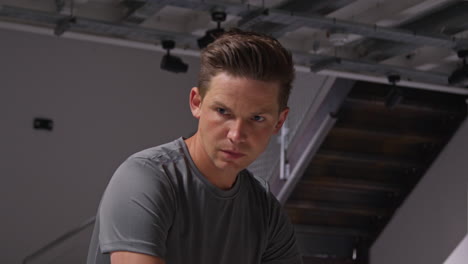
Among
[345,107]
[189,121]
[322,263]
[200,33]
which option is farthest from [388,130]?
[189,121]

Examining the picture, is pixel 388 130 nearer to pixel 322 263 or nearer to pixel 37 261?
pixel 322 263

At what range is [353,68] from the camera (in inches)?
303

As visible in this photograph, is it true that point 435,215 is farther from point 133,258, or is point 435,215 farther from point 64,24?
point 133,258

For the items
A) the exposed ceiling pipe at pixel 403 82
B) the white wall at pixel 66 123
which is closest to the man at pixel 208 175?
the exposed ceiling pipe at pixel 403 82

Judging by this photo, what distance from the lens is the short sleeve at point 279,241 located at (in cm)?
178

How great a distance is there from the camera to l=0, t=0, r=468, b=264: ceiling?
6.43 m

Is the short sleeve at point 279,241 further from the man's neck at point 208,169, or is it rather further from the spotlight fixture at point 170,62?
the spotlight fixture at point 170,62

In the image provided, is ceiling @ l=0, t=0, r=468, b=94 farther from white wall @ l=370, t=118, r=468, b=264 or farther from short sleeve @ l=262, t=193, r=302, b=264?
short sleeve @ l=262, t=193, r=302, b=264

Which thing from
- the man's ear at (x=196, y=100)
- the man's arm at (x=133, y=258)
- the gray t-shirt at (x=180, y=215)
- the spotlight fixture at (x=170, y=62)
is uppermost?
the spotlight fixture at (x=170, y=62)

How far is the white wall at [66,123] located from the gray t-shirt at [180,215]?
8840mm

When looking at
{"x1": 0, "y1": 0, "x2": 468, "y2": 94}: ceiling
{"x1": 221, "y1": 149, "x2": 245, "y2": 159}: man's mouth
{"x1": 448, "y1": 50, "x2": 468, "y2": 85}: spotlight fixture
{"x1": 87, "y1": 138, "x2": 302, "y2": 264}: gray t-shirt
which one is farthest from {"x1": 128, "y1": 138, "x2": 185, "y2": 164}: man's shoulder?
{"x1": 448, "y1": 50, "x2": 468, "y2": 85}: spotlight fixture

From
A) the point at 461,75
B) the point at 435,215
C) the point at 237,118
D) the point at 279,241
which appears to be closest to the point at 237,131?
the point at 237,118

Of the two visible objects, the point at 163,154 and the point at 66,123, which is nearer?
the point at 163,154

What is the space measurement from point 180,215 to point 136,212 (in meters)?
0.13
